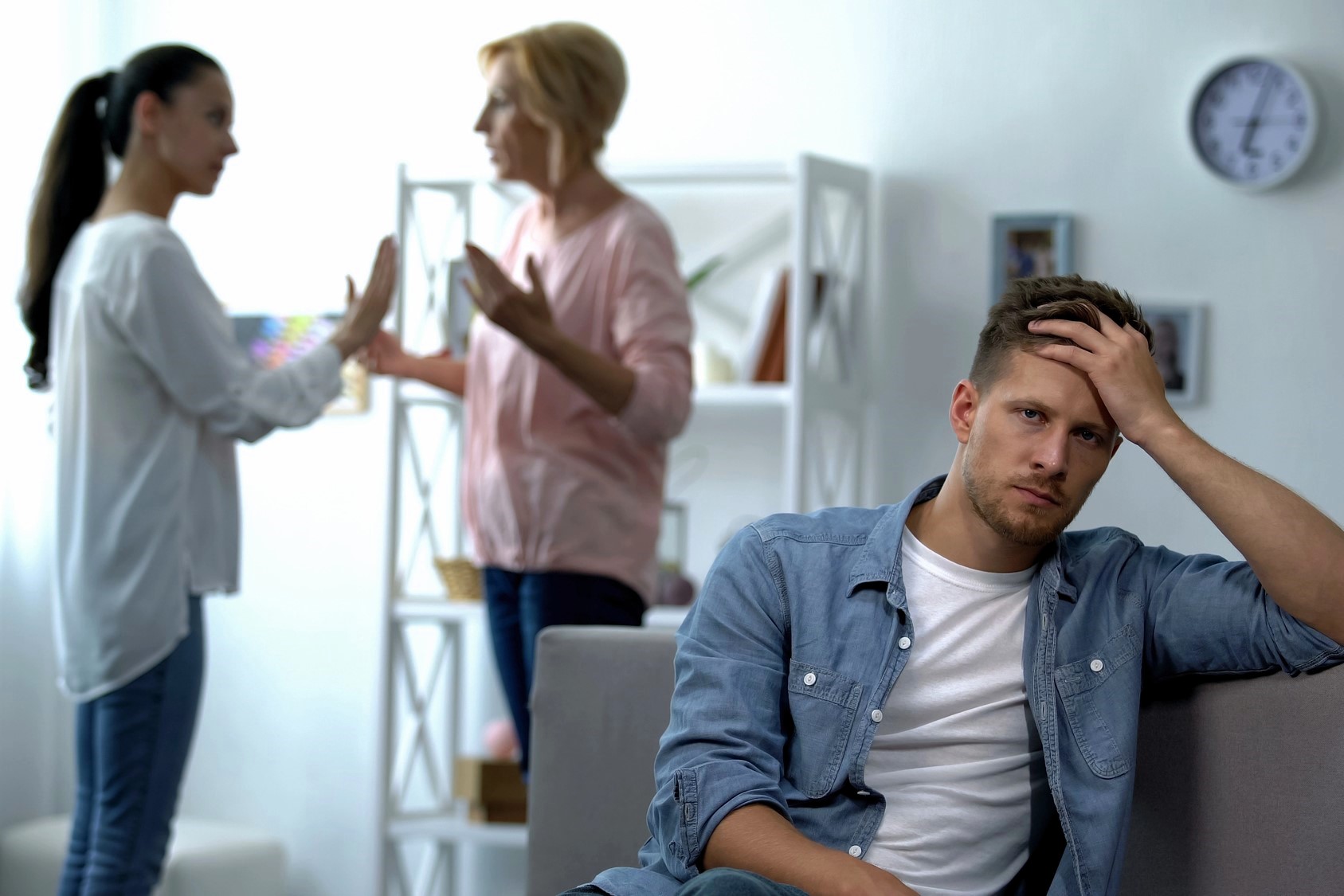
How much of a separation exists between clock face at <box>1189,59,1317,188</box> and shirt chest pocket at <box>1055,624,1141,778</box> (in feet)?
6.35

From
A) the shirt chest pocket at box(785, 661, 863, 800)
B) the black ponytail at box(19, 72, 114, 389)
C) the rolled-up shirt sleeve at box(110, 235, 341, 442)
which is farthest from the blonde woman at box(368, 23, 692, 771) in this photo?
the shirt chest pocket at box(785, 661, 863, 800)

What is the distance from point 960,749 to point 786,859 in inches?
10.2

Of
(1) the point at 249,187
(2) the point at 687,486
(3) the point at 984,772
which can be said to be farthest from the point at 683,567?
(3) the point at 984,772

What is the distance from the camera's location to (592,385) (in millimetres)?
2121

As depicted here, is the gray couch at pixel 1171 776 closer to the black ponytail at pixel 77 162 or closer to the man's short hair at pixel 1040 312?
the man's short hair at pixel 1040 312

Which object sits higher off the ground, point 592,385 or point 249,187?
point 249,187

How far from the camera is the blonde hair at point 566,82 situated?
2246 mm

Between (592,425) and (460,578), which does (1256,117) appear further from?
(460,578)

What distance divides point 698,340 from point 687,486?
14.3 inches

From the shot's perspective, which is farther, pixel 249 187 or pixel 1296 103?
pixel 249 187

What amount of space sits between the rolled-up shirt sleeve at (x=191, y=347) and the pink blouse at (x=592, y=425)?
36 centimetres

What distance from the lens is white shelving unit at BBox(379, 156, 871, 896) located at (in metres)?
3.09

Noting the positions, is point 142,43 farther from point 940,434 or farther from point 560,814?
point 560,814

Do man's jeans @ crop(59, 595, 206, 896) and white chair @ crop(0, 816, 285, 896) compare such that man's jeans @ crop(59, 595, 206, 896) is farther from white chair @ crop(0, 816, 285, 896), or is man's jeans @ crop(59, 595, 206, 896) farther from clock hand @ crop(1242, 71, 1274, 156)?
clock hand @ crop(1242, 71, 1274, 156)
